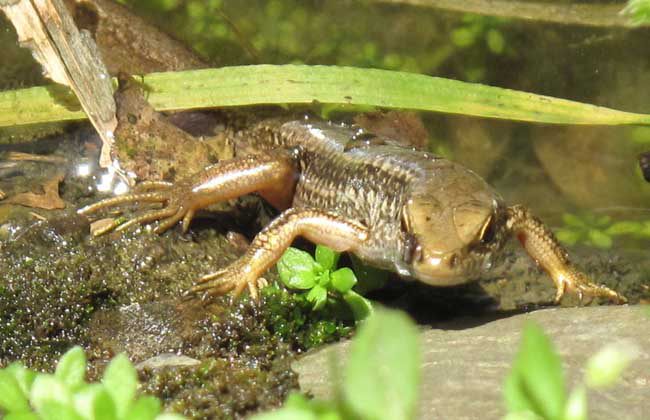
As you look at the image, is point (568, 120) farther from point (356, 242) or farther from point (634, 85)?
point (356, 242)

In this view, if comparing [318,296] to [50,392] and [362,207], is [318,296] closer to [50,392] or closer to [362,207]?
[362,207]

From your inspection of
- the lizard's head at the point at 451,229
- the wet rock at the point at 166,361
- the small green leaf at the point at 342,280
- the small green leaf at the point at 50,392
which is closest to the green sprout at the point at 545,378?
the small green leaf at the point at 50,392

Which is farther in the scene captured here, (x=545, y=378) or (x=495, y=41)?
(x=495, y=41)

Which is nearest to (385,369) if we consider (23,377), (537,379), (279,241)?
(537,379)

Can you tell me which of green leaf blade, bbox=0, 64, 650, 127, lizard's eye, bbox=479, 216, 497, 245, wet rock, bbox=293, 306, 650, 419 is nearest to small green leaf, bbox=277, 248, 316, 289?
wet rock, bbox=293, 306, 650, 419

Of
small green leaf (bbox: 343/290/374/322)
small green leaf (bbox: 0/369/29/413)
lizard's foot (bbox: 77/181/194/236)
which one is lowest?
lizard's foot (bbox: 77/181/194/236)

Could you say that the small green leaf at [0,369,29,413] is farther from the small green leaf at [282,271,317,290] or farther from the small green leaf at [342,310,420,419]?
the small green leaf at [282,271,317,290]
